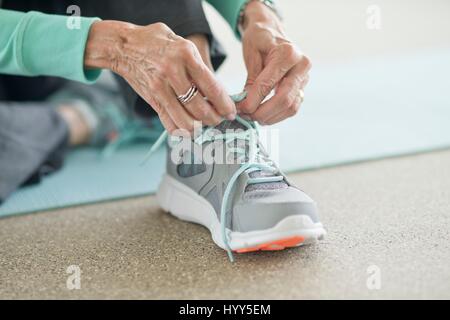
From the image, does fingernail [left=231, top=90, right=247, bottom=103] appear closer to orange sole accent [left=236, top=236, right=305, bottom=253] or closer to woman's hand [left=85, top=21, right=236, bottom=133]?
woman's hand [left=85, top=21, right=236, bottom=133]

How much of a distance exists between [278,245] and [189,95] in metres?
0.21

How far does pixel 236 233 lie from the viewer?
682 mm

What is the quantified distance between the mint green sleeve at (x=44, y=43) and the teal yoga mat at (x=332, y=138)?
0.96 feet

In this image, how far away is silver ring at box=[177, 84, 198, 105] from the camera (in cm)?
66

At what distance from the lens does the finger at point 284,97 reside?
731 mm

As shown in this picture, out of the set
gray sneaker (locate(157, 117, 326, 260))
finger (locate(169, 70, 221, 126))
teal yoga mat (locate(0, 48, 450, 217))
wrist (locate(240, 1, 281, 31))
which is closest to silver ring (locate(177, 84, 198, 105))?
finger (locate(169, 70, 221, 126))

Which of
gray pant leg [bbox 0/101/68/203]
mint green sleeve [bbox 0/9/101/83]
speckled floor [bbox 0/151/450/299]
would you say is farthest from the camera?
gray pant leg [bbox 0/101/68/203]

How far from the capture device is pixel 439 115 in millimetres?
1411

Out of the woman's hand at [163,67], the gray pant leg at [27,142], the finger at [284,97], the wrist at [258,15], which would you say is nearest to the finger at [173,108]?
the woman's hand at [163,67]

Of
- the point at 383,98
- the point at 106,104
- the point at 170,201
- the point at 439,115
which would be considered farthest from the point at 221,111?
the point at 383,98

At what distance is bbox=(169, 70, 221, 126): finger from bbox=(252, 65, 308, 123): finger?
66 millimetres

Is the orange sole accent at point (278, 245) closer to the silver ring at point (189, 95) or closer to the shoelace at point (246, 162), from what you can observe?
the shoelace at point (246, 162)

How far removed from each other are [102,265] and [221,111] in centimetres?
25

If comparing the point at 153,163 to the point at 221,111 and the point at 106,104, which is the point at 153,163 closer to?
the point at 106,104
